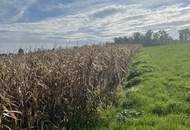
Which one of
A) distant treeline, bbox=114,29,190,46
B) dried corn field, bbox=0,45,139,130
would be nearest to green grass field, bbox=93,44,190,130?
dried corn field, bbox=0,45,139,130

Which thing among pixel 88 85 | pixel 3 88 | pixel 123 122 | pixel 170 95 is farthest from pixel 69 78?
pixel 170 95

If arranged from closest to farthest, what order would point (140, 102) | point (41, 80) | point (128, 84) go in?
1. point (41, 80)
2. point (140, 102)
3. point (128, 84)

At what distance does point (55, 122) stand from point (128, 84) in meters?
10.1

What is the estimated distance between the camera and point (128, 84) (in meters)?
20.2

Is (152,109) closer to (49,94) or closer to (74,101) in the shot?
(74,101)

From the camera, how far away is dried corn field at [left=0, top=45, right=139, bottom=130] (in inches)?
354

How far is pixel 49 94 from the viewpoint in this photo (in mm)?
10305

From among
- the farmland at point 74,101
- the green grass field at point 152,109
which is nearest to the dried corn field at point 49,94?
the farmland at point 74,101

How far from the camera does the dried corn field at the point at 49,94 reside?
8.99m

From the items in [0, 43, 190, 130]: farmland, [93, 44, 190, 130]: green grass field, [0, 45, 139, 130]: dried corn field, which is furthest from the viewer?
[93, 44, 190, 130]: green grass field

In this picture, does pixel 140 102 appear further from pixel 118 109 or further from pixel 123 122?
pixel 123 122

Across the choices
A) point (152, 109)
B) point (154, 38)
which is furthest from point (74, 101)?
point (154, 38)

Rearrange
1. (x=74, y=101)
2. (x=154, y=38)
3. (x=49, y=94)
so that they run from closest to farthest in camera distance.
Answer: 1. (x=49, y=94)
2. (x=74, y=101)
3. (x=154, y=38)

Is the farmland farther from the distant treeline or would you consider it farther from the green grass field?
the distant treeline
